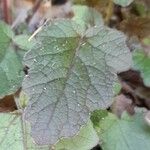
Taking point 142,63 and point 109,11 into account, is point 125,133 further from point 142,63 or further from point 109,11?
point 109,11

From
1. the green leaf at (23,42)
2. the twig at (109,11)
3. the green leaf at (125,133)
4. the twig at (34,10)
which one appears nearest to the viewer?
the green leaf at (125,133)

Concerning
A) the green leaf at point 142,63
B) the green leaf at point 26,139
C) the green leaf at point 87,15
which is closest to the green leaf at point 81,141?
the green leaf at point 26,139

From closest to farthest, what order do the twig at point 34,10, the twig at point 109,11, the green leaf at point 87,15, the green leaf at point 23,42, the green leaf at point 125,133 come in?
1. the green leaf at point 125,133
2. the green leaf at point 23,42
3. the green leaf at point 87,15
4. the twig at point 109,11
5. the twig at point 34,10

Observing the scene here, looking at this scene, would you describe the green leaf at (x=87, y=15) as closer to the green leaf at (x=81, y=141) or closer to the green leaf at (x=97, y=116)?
the green leaf at (x=97, y=116)

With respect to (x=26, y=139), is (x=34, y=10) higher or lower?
higher

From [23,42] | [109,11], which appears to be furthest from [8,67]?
[109,11]

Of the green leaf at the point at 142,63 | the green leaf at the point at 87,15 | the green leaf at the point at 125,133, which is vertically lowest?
the green leaf at the point at 125,133
